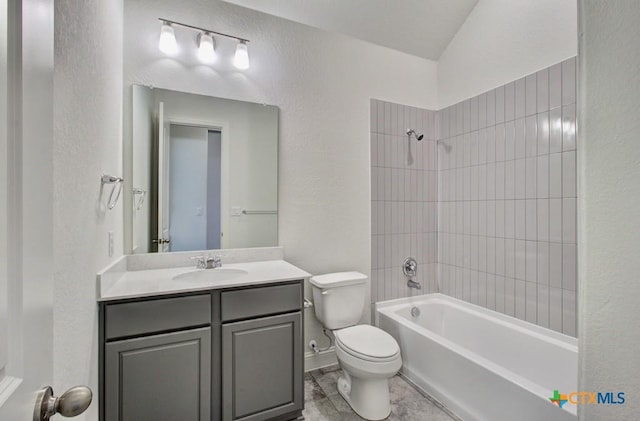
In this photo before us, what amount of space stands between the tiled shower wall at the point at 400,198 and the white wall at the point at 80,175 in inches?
73.2

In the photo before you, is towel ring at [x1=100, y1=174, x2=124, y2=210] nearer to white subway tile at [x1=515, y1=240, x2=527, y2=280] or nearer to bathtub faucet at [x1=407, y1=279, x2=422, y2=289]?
bathtub faucet at [x1=407, y1=279, x2=422, y2=289]

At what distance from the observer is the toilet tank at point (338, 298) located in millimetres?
2088

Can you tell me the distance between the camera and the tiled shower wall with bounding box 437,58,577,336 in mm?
1870

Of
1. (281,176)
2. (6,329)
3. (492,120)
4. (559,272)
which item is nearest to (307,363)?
(281,176)

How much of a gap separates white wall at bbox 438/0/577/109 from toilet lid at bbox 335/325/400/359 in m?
2.10

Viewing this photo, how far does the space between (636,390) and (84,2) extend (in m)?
1.85

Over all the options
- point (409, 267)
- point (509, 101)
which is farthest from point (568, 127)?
point (409, 267)

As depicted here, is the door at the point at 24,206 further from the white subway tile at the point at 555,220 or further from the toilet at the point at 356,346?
the white subway tile at the point at 555,220

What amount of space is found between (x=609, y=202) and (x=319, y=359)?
2198 millimetres

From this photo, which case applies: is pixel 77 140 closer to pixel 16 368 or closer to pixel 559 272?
pixel 16 368

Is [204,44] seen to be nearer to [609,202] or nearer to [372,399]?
[609,202]

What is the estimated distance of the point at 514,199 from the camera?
2150mm

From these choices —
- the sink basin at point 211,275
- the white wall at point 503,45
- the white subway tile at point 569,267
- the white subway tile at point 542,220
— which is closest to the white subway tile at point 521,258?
the white subway tile at point 542,220

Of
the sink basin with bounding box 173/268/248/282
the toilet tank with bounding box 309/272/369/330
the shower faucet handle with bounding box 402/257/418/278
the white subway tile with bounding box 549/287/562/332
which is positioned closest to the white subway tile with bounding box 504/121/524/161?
the white subway tile with bounding box 549/287/562/332
